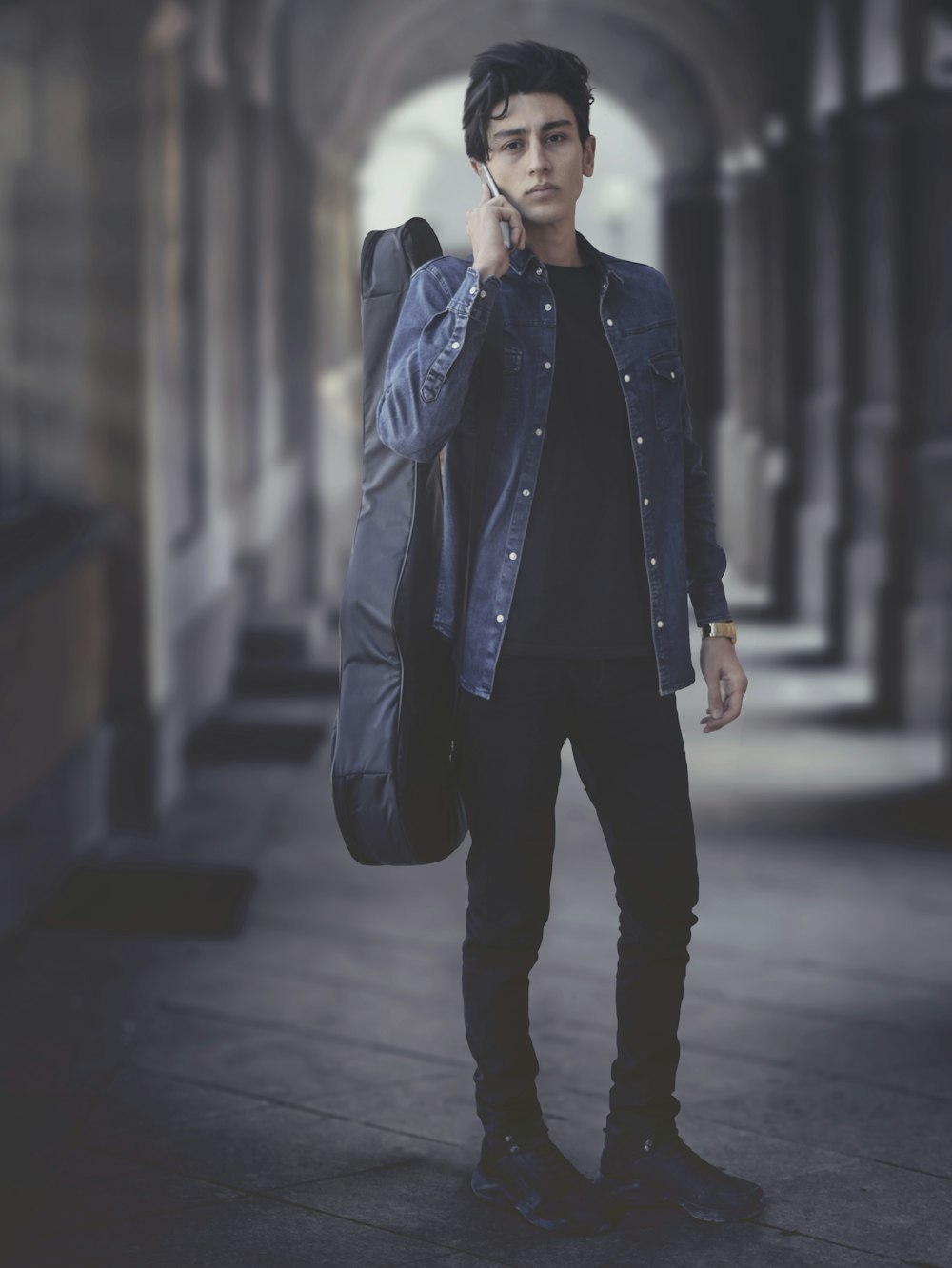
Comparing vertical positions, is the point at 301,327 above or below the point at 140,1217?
above

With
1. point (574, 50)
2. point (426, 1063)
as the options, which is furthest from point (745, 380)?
point (426, 1063)

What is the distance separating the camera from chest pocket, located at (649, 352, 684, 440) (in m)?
2.97

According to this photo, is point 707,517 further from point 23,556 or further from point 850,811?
point 850,811

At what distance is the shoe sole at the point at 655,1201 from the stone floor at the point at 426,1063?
2 cm

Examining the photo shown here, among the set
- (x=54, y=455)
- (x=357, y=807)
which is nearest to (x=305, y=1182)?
(x=357, y=807)

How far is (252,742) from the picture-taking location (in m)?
8.73

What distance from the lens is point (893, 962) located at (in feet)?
16.1

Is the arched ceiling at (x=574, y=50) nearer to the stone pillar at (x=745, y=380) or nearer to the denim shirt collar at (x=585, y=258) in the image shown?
the stone pillar at (x=745, y=380)

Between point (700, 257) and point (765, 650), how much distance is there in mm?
9110

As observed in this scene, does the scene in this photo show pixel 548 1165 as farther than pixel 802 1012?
No

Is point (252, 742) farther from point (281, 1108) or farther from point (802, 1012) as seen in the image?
point (281, 1108)

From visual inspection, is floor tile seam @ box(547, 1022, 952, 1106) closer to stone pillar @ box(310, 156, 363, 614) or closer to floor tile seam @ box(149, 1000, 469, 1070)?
floor tile seam @ box(149, 1000, 469, 1070)

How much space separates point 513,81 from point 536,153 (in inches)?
4.7

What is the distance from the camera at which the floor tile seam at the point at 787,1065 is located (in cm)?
380
